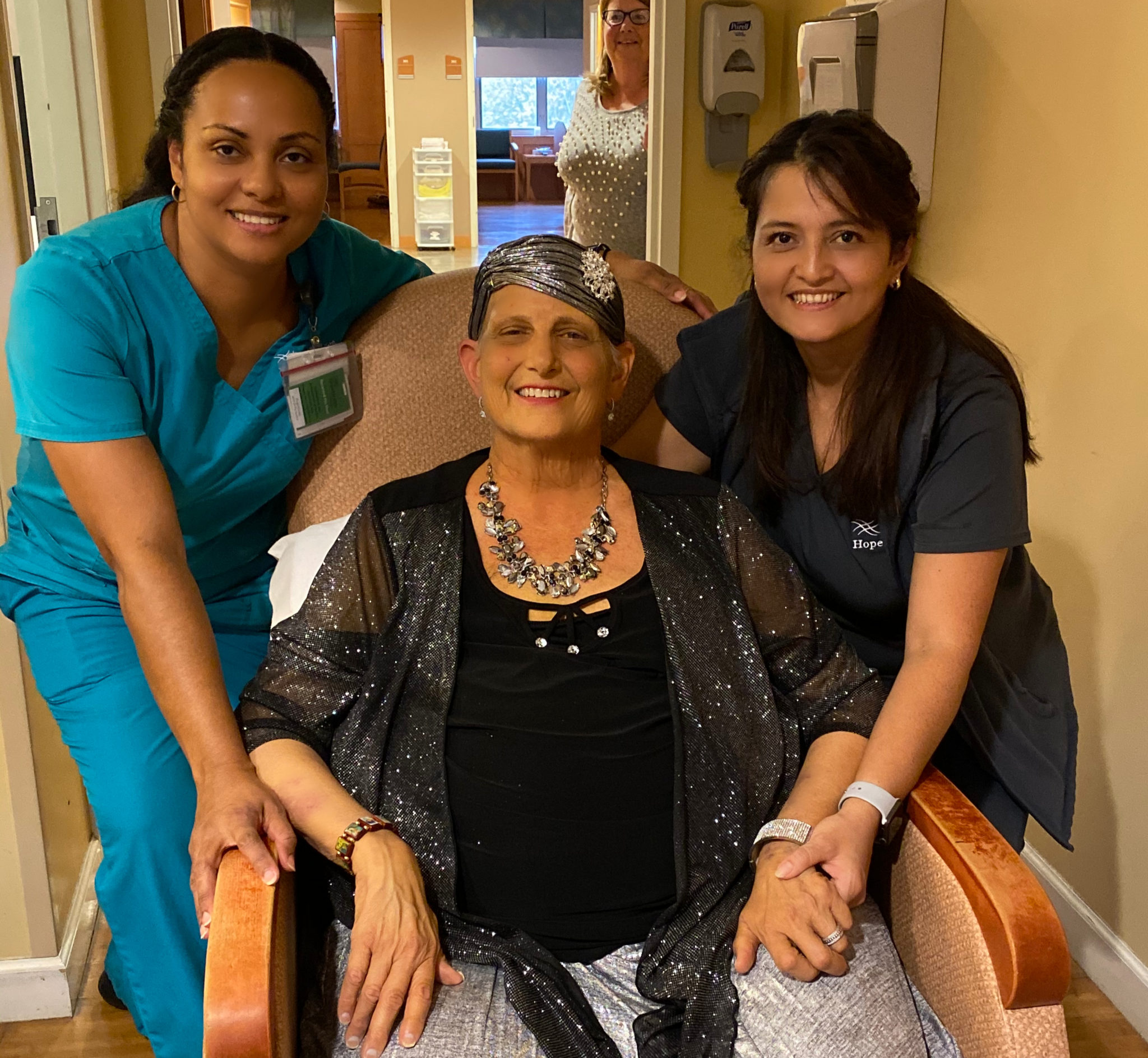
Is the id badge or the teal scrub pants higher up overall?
the id badge

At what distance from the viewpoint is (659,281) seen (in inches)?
77.0

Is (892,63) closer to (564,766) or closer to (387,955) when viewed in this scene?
(564,766)

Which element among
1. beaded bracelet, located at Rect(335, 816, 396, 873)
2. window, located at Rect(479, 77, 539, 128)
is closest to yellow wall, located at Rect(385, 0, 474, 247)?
window, located at Rect(479, 77, 539, 128)

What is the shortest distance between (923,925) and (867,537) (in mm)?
501

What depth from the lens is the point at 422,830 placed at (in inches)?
55.1

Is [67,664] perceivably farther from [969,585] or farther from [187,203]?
[969,585]

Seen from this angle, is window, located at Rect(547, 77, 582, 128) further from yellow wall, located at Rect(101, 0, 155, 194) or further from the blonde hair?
yellow wall, located at Rect(101, 0, 155, 194)

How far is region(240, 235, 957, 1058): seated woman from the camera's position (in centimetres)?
127

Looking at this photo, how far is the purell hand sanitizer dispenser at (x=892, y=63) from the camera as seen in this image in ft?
7.84

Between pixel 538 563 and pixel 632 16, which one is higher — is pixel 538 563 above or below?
below

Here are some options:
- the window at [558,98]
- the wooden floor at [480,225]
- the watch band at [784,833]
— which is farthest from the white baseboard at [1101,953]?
the window at [558,98]

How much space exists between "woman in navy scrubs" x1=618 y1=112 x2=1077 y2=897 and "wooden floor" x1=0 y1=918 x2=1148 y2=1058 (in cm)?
64

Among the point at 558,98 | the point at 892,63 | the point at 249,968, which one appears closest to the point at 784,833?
the point at 249,968

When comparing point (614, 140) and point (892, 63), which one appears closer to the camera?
point (892, 63)
